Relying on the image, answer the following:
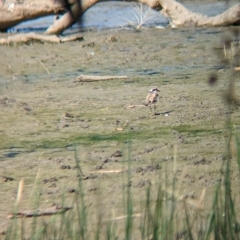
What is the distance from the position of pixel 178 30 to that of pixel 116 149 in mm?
5202

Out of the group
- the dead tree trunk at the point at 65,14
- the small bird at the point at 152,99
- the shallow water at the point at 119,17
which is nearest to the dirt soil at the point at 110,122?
the small bird at the point at 152,99

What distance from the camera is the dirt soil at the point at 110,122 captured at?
3.98 meters

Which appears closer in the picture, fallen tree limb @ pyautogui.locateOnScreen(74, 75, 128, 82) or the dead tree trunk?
fallen tree limb @ pyautogui.locateOnScreen(74, 75, 128, 82)

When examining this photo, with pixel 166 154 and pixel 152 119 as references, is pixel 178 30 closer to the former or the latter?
pixel 152 119

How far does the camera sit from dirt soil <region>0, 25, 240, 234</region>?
3.98 meters

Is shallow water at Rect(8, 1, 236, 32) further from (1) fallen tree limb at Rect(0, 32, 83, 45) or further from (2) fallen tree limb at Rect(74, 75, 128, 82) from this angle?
(2) fallen tree limb at Rect(74, 75, 128, 82)

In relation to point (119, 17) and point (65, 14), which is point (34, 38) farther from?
point (119, 17)

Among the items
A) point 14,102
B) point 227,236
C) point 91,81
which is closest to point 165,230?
point 227,236

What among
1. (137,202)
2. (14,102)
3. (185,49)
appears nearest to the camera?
(137,202)

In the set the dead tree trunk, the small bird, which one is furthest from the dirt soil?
the dead tree trunk

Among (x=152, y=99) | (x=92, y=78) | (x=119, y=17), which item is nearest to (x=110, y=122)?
(x=152, y=99)

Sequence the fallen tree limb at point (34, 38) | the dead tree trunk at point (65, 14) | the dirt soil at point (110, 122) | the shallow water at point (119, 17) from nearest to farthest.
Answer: the dirt soil at point (110, 122) < the fallen tree limb at point (34, 38) < the dead tree trunk at point (65, 14) < the shallow water at point (119, 17)

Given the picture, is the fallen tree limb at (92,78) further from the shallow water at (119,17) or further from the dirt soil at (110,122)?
the shallow water at (119,17)

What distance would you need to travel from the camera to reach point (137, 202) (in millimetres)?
3688
